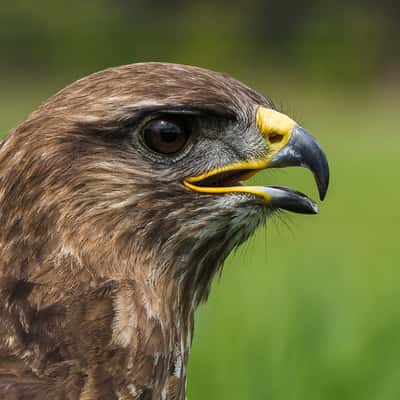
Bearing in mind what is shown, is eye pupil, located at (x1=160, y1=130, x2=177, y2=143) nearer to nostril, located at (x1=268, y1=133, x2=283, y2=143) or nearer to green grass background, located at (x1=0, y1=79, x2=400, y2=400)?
nostril, located at (x1=268, y1=133, x2=283, y2=143)

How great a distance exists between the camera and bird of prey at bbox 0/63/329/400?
2.95 metres

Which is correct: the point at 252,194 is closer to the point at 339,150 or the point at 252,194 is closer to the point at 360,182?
the point at 360,182

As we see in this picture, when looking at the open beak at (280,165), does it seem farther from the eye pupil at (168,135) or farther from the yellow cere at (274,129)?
the eye pupil at (168,135)

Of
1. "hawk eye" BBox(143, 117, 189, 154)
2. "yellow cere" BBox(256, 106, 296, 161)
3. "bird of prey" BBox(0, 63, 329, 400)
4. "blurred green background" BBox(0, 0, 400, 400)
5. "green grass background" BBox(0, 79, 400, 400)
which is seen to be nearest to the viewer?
"bird of prey" BBox(0, 63, 329, 400)

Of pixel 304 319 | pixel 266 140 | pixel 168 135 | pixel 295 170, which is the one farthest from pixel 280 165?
pixel 295 170

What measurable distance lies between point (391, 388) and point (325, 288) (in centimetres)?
84

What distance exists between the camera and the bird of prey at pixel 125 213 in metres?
2.95

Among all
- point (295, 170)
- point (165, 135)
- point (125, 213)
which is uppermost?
point (295, 170)

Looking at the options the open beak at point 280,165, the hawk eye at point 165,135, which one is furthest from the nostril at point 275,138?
the hawk eye at point 165,135

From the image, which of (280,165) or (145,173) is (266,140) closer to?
(280,165)

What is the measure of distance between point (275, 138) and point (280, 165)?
0.27ft

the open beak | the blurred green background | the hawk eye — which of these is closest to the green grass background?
the blurred green background

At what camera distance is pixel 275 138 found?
3328 mm

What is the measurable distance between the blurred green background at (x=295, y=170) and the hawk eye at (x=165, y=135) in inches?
19.2
